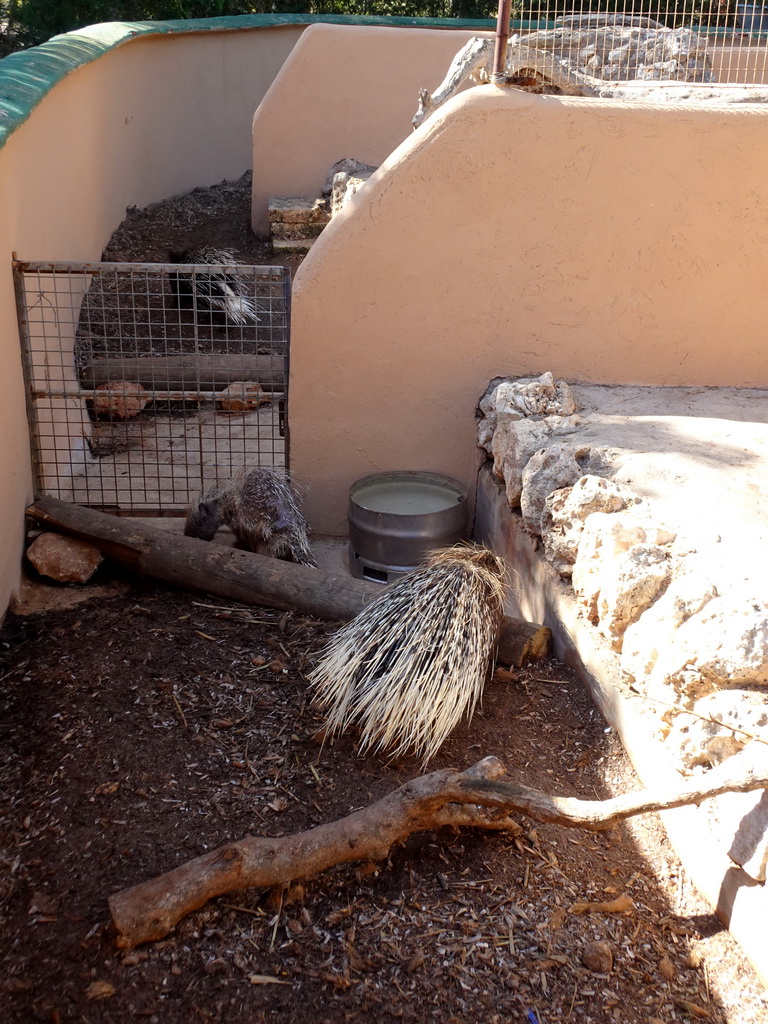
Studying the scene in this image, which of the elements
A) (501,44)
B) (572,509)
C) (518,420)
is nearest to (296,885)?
(572,509)

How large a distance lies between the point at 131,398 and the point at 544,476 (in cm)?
227

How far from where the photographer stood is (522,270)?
155 inches

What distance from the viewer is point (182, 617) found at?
3365 mm

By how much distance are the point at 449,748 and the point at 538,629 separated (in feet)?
1.99

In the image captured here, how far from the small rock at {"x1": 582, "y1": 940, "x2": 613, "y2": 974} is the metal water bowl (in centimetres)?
194

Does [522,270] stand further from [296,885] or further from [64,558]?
[296,885]

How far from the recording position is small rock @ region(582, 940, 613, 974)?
1.95m

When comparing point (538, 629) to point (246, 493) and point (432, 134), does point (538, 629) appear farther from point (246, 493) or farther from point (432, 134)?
point (432, 134)

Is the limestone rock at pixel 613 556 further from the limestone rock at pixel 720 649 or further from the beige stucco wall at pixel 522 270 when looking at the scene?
the beige stucco wall at pixel 522 270

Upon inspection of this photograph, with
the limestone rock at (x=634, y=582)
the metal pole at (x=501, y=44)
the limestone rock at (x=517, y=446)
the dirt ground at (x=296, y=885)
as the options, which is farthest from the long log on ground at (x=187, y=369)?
the limestone rock at (x=634, y=582)

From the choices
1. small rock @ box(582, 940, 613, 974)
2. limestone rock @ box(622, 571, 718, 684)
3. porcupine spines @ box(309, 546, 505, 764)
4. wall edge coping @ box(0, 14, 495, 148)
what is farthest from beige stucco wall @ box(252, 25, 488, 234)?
small rock @ box(582, 940, 613, 974)

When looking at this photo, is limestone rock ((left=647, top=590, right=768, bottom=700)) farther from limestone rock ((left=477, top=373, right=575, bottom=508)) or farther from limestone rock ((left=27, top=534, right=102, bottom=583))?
limestone rock ((left=27, top=534, right=102, bottom=583))

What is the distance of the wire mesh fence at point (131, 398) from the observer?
3.99 meters

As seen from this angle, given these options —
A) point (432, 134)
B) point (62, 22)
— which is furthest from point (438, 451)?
point (62, 22)
